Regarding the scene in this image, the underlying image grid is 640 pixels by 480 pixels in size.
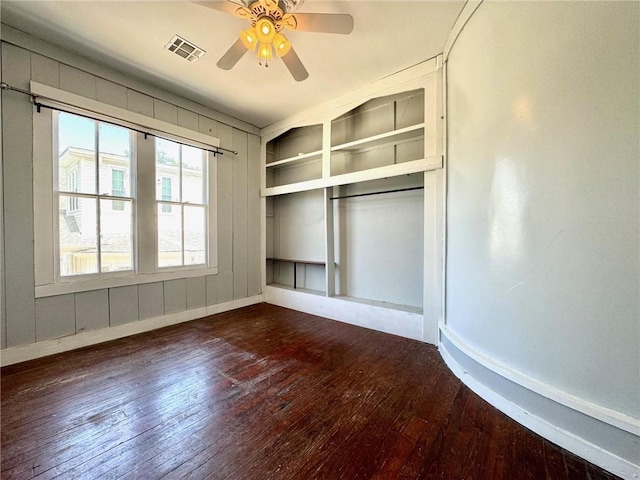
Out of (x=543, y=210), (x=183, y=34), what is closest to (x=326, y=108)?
(x=183, y=34)

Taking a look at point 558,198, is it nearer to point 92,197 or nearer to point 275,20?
point 275,20

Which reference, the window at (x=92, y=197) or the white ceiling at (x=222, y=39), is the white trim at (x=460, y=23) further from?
the window at (x=92, y=197)

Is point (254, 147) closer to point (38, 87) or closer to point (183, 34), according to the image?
point (183, 34)

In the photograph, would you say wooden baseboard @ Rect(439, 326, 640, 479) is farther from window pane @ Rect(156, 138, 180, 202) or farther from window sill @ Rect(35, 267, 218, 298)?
window pane @ Rect(156, 138, 180, 202)

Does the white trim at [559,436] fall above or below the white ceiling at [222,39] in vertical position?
below

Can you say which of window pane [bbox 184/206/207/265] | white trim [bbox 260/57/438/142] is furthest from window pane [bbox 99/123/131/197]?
white trim [bbox 260/57/438/142]

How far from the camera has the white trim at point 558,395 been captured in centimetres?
114

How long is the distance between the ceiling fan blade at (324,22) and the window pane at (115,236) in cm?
258

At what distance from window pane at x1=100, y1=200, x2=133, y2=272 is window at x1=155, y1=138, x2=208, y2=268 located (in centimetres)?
31

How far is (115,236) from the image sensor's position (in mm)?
2717

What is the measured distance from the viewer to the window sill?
2330 millimetres

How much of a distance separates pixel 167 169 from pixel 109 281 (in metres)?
1.47

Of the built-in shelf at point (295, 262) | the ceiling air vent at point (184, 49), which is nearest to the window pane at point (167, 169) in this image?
the ceiling air vent at point (184, 49)

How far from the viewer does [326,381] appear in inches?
75.5
